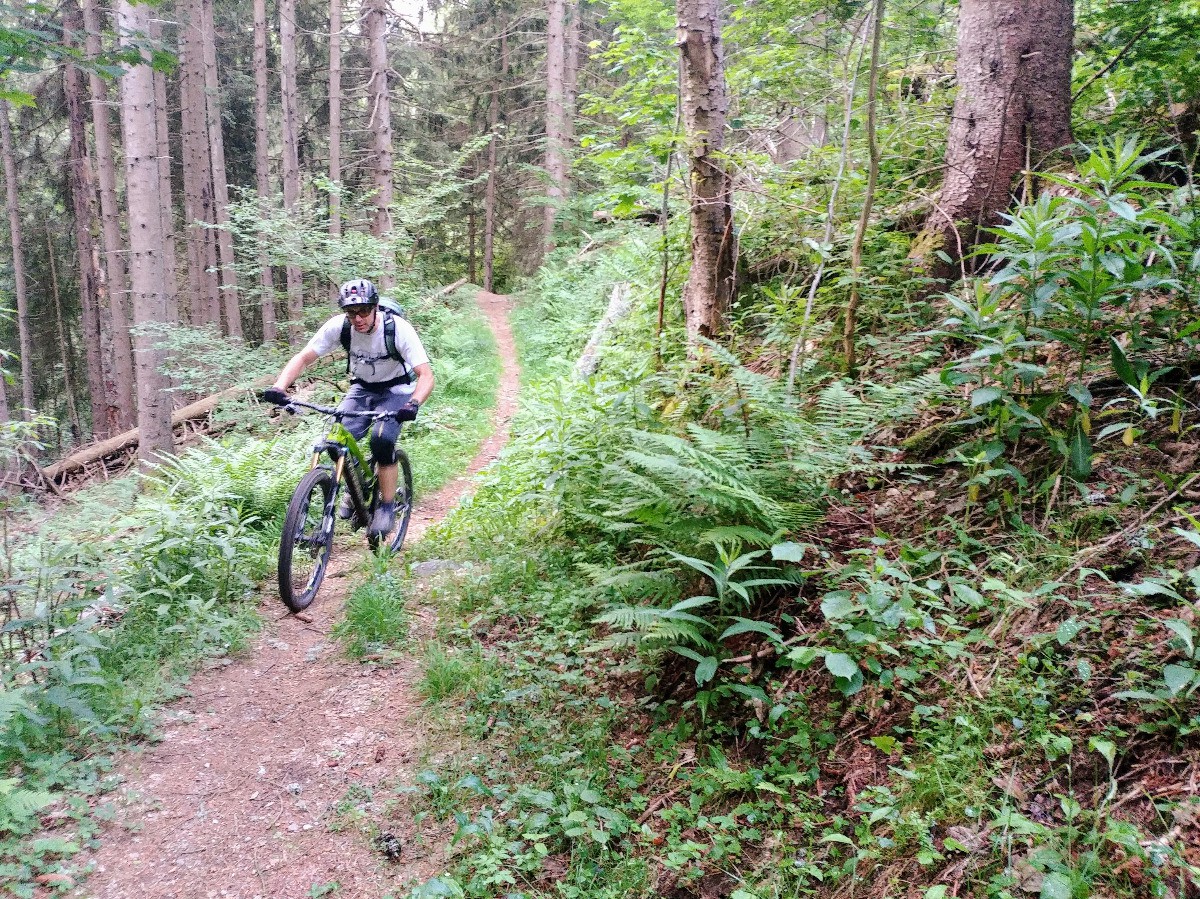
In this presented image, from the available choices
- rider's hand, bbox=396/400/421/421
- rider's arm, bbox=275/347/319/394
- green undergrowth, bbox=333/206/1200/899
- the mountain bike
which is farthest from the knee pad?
green undergrowth, bbox=333/206/1200/899

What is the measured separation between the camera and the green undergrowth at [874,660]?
7.39 feet

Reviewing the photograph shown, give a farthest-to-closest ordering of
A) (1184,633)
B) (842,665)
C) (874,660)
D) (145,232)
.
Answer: (145,232), (874,660), (842,665), (1184,633)

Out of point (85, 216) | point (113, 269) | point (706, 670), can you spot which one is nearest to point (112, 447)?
point (113, 269)

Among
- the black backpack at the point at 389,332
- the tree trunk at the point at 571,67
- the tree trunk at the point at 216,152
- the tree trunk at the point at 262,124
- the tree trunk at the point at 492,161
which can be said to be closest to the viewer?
the black backpack at the point at 389,332

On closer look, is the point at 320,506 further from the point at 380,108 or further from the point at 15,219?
the point at 15,219

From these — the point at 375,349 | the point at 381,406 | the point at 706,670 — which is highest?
the point at 375,349

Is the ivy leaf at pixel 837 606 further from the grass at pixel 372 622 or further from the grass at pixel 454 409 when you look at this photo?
the grass at pixel 454 409

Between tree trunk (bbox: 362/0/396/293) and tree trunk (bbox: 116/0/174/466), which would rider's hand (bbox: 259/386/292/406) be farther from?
tree trunk (bbox: 362/0/396/293)

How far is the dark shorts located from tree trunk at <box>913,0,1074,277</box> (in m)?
4.40

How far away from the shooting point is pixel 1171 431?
126 inches

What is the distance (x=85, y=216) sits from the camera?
19.2 meters

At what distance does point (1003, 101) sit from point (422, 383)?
4.75 m

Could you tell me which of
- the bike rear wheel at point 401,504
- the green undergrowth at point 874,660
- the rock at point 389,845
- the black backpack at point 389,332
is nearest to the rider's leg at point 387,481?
the bike rear wheel at point 401,504

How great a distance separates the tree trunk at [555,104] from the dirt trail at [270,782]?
2008 cm
